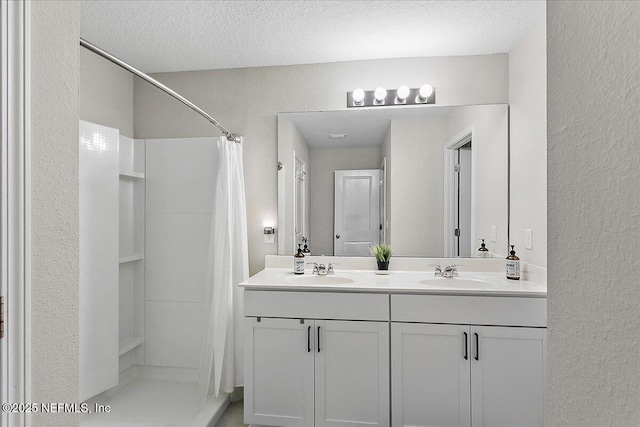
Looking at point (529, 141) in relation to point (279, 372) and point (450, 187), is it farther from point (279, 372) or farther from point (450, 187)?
point (279, 372)

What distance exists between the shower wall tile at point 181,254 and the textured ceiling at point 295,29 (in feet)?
3.85

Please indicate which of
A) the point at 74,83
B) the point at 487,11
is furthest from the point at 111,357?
the point at 487,11

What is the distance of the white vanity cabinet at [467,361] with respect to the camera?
1870 millimetres

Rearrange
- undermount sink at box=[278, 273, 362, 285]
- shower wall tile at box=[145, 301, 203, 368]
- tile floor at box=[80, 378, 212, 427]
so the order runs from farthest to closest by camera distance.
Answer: shower wall tile at box=[145, 301, 203, 368]
undermount sink at box=[278, 273, 362, 285]
tile floor at box=[80, 378, 212, 427]

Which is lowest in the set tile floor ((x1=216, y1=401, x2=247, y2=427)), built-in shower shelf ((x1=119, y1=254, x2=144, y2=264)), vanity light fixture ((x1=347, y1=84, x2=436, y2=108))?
tile floor ((x1=216, y1=401, x2=247, y2=427))

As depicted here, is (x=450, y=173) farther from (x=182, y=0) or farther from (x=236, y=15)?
(x=182, y=0)

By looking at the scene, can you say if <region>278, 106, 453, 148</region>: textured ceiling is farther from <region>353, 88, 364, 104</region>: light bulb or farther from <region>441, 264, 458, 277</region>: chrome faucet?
<region>441, 264, 458, 277</region>: chrome faucet

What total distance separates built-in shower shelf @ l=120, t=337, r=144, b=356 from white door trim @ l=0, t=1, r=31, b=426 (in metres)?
→ 2.17

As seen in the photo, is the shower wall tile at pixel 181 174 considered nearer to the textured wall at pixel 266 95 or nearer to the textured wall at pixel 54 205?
the textured wall at pixel 266 95

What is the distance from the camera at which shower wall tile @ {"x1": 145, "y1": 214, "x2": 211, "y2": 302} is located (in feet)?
9.06

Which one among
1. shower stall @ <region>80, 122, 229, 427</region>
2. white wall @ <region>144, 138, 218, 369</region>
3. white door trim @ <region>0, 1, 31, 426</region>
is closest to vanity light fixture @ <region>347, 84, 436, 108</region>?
shower stall @ <region>80, 122, 229, 427</region>

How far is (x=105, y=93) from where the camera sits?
8.25ft

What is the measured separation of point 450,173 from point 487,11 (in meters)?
1.00

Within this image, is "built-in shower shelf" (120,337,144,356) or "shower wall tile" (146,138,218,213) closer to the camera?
"built-in shower shelf" (120,337,144,356)
